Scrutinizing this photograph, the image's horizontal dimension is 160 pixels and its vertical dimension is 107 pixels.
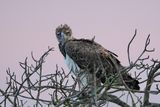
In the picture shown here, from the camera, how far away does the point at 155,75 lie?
7.81 m

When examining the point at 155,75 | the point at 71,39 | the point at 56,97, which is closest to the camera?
the point at 56,97

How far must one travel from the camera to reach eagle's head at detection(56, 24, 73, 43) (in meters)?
13.7

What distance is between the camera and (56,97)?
636 cm

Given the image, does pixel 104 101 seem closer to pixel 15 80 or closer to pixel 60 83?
pixel 60 83

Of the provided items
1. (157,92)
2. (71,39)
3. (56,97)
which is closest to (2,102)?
(56,97)

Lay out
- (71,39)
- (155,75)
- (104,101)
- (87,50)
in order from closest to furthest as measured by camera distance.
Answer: (104,101) → (155,75) → (87,50) → (71,39)

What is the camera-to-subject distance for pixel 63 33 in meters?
13.8

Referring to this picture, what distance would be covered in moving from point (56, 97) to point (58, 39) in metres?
7.55

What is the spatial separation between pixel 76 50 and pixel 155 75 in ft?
17.0

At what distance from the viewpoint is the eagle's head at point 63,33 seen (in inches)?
538

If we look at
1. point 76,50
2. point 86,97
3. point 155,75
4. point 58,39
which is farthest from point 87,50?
point 86,97

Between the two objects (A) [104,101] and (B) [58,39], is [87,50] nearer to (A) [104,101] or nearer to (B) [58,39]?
(B) [58,39]

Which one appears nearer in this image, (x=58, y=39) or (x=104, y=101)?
(x=104, y=101)

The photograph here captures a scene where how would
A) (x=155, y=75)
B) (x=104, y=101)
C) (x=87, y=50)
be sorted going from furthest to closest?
(x=87, y=50)
(x=155, y=75)
(x=104, y=101)
